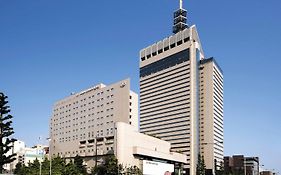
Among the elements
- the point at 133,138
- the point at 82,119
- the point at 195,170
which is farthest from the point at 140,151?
the point at 195,170

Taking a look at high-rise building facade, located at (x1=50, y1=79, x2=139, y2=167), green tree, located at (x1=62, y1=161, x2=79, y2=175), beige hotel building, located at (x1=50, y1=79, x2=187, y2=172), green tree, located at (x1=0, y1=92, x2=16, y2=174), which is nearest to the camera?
green tree, located at (x1=0, y1=92, x2=16, y2=174)

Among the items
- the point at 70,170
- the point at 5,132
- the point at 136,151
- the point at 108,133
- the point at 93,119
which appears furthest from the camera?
the point at 93,119

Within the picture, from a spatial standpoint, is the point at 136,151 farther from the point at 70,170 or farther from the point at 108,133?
the point at 70,170

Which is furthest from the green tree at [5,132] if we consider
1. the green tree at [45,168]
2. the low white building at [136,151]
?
the low white building at [136,151]

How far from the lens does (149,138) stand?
5965 inches

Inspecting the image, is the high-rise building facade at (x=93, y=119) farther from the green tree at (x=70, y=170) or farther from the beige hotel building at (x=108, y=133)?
the green tree at (x=70, y=170)

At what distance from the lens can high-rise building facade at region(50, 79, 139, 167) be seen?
160 meters

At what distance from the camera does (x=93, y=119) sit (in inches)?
6890

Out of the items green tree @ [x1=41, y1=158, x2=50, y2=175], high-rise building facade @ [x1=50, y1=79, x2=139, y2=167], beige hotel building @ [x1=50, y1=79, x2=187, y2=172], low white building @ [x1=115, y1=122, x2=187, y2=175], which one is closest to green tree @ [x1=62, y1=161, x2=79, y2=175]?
green tree @ [x1=41, y1=158, x2=50, y2=175]

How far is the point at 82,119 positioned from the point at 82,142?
41.0 feet

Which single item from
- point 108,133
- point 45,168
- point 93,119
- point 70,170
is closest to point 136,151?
point 108,133

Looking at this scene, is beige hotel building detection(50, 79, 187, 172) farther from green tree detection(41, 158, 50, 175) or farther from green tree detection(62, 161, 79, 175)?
green tree detection(41, 158, 50, 175)

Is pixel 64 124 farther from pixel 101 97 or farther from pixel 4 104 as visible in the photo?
pixel 4 104

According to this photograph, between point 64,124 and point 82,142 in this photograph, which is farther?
point 64,124
